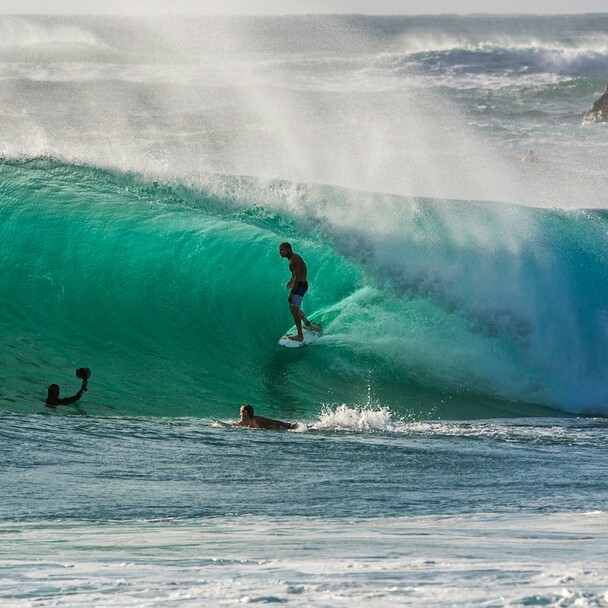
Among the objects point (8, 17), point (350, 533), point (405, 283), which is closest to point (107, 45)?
point (8, 17)

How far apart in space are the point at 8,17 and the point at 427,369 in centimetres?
4218

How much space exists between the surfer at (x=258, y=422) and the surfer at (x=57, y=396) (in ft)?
4.98

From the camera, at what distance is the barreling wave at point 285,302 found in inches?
404

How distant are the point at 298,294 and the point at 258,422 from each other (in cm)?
210

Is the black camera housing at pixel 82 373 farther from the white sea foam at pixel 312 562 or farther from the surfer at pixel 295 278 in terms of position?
the white sea foam at pixel 312 562

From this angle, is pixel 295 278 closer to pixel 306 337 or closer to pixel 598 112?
pixel 306 337

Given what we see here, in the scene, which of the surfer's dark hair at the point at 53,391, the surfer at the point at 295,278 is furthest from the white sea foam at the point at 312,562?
the surfer at the point at 295,278

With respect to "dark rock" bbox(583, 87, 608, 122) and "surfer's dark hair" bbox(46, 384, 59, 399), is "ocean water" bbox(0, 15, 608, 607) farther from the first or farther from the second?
"dark rock" bbox(583, 87, 608, 122)

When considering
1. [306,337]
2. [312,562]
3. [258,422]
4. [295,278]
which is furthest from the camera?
[306,337]

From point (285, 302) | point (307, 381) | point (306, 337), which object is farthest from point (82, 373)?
point (285, 302)

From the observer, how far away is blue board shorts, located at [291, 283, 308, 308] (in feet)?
34.0

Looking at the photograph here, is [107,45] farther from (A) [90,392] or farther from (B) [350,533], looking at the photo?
(B) [350,533]

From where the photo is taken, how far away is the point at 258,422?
8.62 meters

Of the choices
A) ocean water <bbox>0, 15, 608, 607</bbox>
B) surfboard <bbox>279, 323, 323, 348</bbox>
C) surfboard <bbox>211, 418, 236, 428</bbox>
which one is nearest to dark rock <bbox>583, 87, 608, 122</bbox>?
ocean water <bbox>0, 15, 608, 607</bbox>
